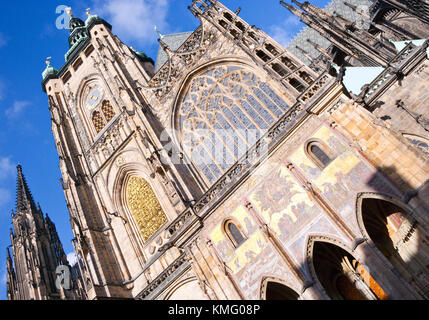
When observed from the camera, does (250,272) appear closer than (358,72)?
Yes

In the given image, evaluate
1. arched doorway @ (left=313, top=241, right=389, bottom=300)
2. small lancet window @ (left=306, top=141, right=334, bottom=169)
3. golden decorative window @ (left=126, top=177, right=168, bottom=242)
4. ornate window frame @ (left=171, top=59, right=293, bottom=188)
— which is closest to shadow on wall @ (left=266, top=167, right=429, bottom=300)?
arched doorway @ (left=313, top=241, right=389, bottom=300)

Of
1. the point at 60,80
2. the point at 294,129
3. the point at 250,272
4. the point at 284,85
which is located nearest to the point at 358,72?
the point at 284,85

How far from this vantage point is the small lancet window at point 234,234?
1238cm

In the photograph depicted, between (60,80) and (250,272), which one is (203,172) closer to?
(250,272)

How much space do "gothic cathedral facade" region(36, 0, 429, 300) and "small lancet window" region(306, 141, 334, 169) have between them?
0.06 m

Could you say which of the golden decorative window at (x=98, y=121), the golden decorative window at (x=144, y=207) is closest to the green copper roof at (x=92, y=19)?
the golden decorative window at (x=98, y=121)

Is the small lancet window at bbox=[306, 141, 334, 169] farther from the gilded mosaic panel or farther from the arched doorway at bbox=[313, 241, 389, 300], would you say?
the arched doorway at bbox=[313, 241, 389, 300]

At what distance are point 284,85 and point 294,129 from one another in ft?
7.54

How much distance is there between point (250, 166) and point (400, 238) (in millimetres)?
4714

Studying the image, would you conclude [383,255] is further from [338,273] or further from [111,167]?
[111,167]

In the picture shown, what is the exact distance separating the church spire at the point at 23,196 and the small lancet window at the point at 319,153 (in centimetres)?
3398

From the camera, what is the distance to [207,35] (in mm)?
18703

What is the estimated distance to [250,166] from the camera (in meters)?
12.6

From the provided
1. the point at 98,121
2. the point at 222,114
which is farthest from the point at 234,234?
the point at 98,121
